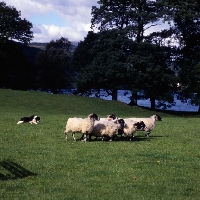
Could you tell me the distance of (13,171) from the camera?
43.0 ft

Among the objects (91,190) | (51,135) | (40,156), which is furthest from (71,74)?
(91,190)

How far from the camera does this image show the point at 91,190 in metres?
11.2

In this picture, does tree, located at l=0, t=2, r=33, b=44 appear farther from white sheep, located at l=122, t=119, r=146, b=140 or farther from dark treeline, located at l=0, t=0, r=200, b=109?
white sheep, located at l=122, t=119, r=146, b=140

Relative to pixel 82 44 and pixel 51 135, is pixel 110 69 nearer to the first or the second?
pixel 82 44

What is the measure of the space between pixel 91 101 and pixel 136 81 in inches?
248

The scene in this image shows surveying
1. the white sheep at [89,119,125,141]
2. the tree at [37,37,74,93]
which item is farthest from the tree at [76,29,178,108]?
the white sheep at [89,119,125,141]

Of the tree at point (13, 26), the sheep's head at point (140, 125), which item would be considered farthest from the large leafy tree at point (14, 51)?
the sheep's head at point (140, 125)

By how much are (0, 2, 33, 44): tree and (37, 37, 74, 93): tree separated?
17.5 feet

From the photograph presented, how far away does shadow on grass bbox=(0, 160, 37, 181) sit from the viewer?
12.4 metres

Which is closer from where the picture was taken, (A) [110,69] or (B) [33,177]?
(B) [33,177]

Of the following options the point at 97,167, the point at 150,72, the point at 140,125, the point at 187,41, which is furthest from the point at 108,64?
the point at 97,167

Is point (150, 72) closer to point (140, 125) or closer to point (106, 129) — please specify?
point (140, 125)

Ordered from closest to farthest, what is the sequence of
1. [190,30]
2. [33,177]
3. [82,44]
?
[33,177], [190,30], [82,44]

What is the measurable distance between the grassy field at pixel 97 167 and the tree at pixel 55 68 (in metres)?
50.4
